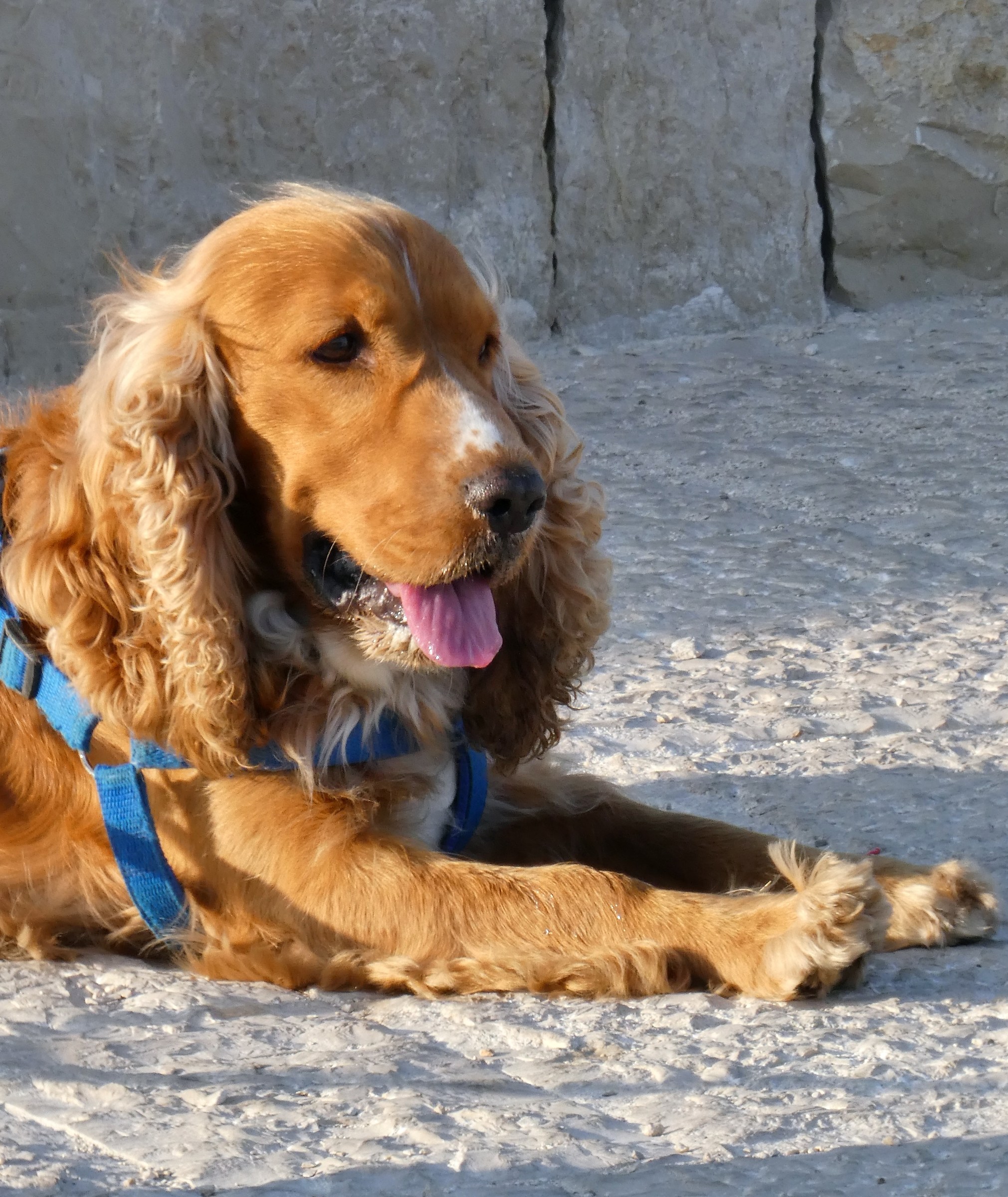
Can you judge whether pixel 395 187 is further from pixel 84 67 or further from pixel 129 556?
pixel 129 556

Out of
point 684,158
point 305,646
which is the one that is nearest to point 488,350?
point 305,646

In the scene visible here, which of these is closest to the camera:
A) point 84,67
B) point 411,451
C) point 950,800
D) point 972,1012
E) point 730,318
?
point 972,1012

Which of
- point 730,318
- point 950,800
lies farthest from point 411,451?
point 730,318

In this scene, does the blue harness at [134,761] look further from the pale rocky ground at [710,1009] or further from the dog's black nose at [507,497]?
the dog's black nose at [507,497]

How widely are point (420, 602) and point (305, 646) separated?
0.27 meters

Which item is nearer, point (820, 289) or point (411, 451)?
point (411, 451)

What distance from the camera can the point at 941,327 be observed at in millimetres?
8469

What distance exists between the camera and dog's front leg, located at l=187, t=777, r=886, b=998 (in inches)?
110

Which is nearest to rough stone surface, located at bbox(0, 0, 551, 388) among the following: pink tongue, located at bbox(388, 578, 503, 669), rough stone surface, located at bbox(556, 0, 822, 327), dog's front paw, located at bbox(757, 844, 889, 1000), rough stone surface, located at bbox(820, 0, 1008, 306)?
rough stone surface, located at bbox(556, 0, 822, 327)

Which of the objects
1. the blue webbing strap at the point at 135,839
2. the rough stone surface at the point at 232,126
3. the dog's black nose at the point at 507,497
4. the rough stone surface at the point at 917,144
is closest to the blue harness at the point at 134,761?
the blue webbing strap at the point at 135,839

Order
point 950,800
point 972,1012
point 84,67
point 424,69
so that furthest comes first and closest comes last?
point 424,69 → point 84,67 → point 950,800 → point 972,1012

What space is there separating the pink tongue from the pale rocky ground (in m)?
0.63

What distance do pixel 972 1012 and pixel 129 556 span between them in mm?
1677

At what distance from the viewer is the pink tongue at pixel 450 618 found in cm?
302
